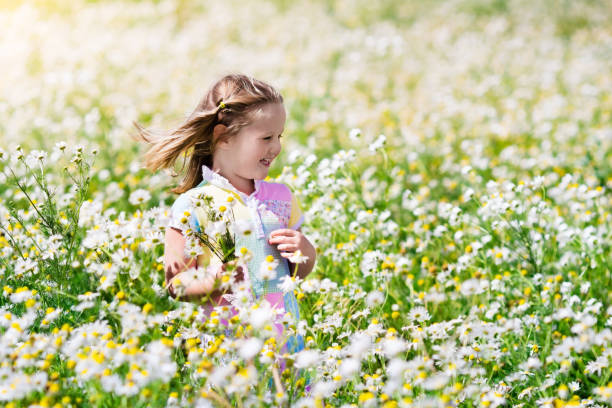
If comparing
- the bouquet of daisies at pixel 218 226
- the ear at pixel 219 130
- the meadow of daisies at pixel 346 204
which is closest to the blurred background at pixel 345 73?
the meadow of daisies at pixel 346 204

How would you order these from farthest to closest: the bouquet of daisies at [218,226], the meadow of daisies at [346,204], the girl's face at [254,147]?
the girl's face at [254,147], the bouquet of daisies at [218,226], the meadow of daisies at [346,204]

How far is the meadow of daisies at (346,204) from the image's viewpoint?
2139 mm

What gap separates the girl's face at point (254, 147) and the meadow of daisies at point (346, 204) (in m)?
0.46

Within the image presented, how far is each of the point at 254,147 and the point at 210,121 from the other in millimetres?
257

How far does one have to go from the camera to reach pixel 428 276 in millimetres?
3553

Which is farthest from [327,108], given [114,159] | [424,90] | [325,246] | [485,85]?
[325,246]

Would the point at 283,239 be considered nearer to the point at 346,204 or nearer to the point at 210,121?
the point at 210,121

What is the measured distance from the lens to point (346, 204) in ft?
13.2

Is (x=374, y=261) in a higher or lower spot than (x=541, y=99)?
higher

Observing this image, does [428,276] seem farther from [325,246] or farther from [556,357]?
[556,357]

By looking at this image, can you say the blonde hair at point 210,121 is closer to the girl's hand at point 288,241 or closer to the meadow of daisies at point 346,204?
the meadow of daisies at point 346,204

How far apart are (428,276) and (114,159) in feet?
11.3

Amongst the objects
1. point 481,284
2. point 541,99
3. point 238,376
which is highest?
point 238,376

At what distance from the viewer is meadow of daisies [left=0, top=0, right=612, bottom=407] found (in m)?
2.14
